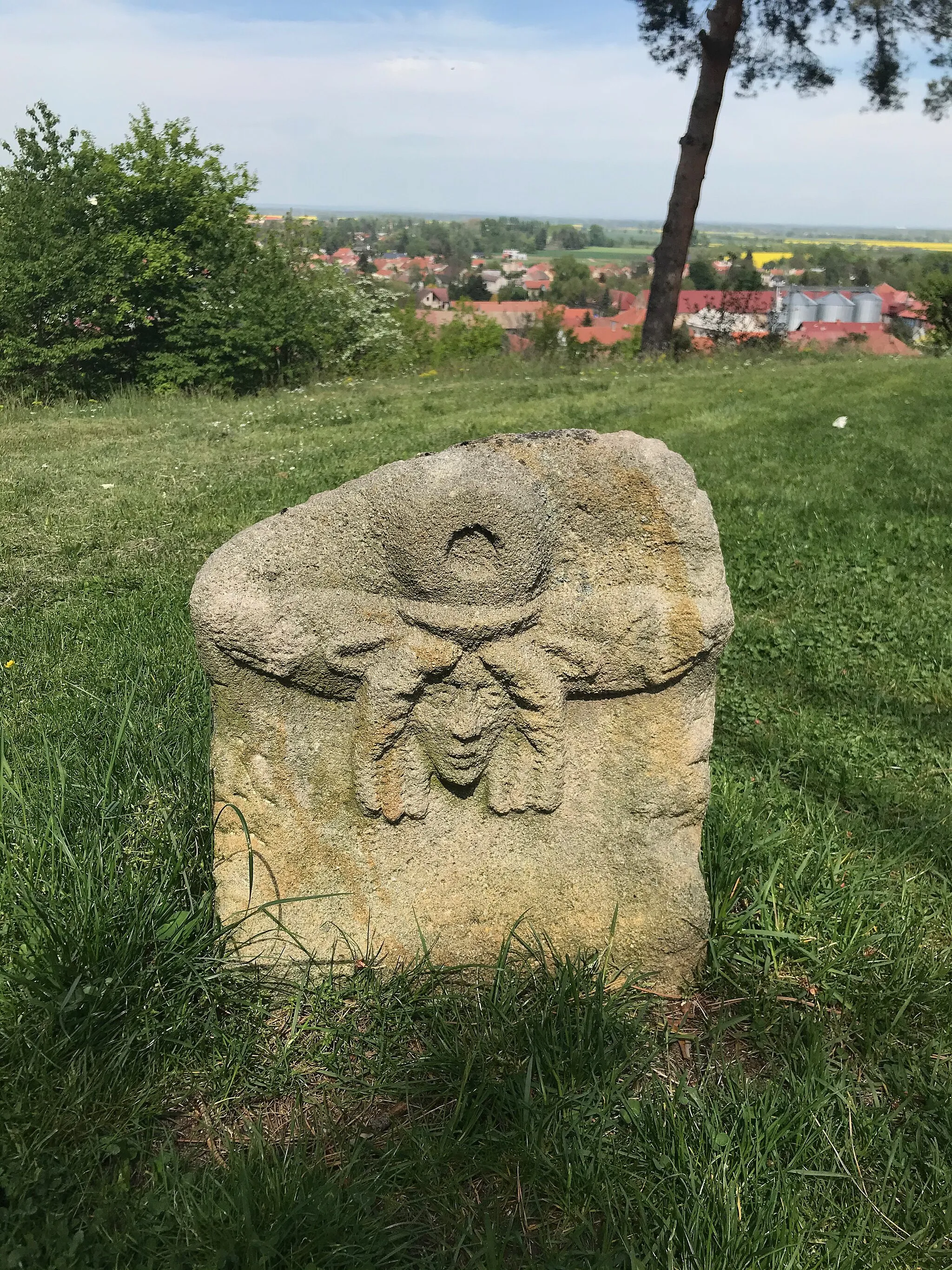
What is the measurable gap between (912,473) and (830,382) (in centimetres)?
404

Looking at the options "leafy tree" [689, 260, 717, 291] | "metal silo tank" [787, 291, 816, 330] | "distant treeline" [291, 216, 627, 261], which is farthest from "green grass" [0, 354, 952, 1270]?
"distant treeline" [291, 216, 627, 261]

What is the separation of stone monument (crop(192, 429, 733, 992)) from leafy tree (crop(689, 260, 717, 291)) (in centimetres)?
3531

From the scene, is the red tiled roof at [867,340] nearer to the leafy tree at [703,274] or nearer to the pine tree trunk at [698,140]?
the pine tree trunk at [698,140]

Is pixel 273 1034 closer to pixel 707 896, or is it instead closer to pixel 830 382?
pixel 707 896

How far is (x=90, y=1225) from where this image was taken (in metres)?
1.71

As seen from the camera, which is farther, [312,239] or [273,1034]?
[312,239]

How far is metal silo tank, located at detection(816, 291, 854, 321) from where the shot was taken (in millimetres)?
36812

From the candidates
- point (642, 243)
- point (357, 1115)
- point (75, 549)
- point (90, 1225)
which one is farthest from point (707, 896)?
point (642, 243)

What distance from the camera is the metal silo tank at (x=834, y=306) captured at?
3681cm

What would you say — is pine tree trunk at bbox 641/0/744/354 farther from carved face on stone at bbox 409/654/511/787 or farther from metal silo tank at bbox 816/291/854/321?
metal silo tank at bbox 816/291/854/321

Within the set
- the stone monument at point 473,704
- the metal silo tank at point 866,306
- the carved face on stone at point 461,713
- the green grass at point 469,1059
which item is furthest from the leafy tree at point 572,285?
the carved face on stone at point 461,713

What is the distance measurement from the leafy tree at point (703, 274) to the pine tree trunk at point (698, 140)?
22347 millimetres

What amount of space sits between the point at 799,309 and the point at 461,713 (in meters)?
26.0

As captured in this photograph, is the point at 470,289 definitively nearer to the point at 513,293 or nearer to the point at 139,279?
the point at 513,293
